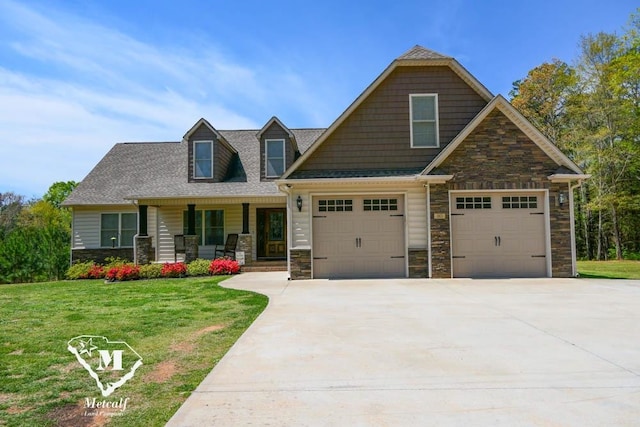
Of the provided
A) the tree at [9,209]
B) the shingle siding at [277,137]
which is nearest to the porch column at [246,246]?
the shingle siding at [277,137]

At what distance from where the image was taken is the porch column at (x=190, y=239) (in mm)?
14688

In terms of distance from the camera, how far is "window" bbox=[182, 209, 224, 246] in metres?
16.2

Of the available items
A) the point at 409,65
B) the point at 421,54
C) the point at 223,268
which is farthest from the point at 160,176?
the point at 421,54

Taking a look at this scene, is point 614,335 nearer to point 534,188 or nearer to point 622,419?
point 622,419

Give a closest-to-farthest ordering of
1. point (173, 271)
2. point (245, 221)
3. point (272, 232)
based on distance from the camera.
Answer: point (173, 271) < point (245, 221) < point (272, 232)

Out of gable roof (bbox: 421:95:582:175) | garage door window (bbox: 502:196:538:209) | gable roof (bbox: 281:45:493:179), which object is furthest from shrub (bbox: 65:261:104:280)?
garage door window (bbox: 502:196:538:209)

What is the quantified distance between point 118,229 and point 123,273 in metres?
4.52

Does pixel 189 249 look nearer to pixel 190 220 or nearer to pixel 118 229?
pixel 190 220

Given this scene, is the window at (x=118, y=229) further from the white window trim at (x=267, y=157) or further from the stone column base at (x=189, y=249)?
the white window trim at (x=267, y=157)

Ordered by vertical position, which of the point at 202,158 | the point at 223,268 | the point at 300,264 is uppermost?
the point at 202,158

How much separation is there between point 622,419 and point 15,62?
12.0 meters

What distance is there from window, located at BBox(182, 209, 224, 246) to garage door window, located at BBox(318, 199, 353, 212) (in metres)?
6.45

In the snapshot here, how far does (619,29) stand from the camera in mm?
20375

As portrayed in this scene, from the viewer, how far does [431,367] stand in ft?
12.6
